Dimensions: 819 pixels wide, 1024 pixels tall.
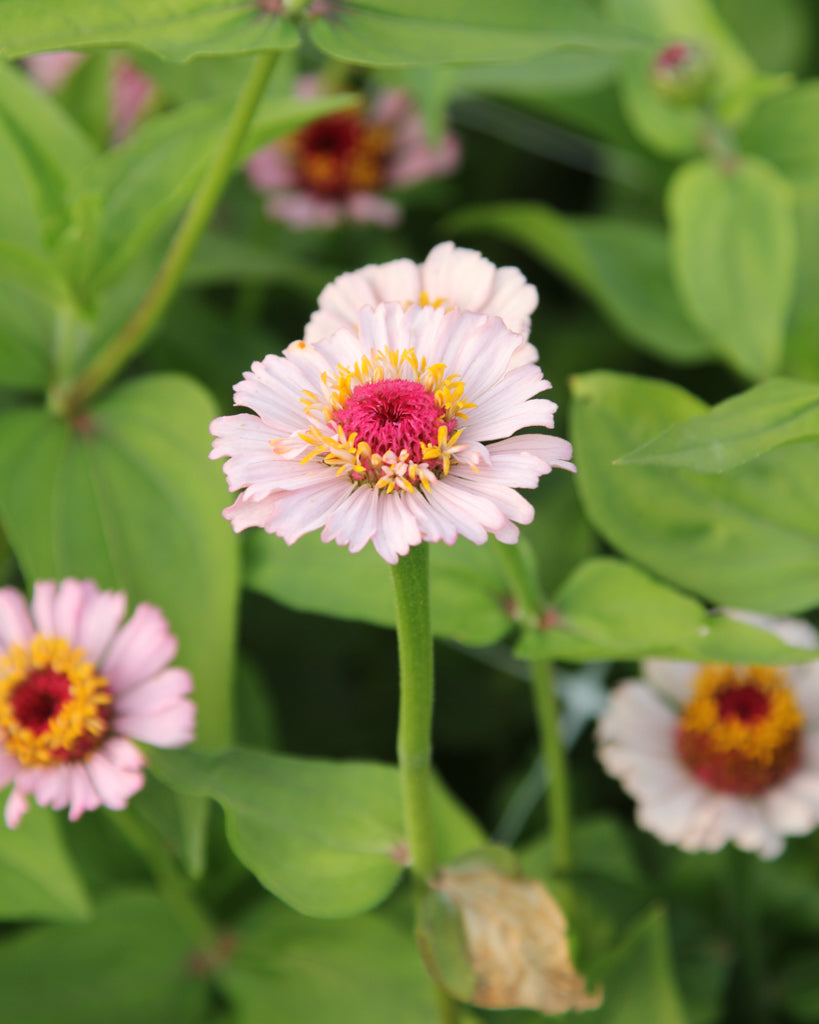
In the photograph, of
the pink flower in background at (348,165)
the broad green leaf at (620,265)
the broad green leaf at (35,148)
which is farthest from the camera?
the pink flower in background at (348,165)

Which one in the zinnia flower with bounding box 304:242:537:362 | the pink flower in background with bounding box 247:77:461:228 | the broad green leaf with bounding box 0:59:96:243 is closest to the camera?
the zinnia flower with bounding box 304:242:537:362

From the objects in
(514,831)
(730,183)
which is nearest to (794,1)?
(730,183)

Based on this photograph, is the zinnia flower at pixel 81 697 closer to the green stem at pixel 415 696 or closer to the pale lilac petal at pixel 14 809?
the pale lilac petal at pixel 14 809

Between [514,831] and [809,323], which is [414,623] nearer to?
[514,831]

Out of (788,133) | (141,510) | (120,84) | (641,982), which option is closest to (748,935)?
(641,982)

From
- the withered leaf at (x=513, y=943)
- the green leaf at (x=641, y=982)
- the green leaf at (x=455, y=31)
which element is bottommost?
the green leaf at (x=641, y=982)

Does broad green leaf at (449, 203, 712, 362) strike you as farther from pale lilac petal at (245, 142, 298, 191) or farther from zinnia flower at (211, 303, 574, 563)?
zinnia flower at (211, 303, 574, 563)

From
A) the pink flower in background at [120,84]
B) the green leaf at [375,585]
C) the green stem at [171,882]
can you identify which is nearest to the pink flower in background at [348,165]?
the pink flower in background at [120,84]

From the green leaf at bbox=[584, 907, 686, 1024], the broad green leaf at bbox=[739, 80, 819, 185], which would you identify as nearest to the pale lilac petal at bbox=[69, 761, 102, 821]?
the green leaf at bbox=[584, 907, 686, 1024]
